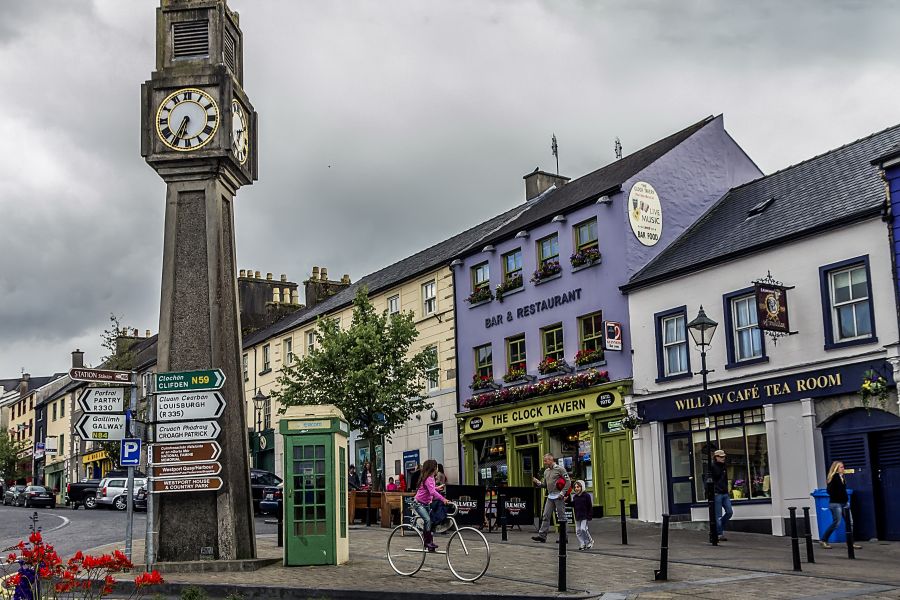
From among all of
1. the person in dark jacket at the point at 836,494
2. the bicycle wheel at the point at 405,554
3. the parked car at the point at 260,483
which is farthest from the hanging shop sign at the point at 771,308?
the parked car at the point at 260,483

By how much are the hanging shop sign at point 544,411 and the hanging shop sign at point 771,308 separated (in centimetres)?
603

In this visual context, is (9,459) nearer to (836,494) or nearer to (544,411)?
(544,411)

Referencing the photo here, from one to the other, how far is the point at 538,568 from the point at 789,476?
9542 millimetres

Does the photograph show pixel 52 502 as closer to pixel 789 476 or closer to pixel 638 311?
pixel 638 311

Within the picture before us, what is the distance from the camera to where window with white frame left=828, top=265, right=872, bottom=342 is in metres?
22.8

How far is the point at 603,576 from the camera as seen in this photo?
15.6m

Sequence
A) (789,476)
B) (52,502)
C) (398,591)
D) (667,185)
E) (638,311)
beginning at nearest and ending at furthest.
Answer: (398,591), (789,476), (638,311), (667,185), (52,502)

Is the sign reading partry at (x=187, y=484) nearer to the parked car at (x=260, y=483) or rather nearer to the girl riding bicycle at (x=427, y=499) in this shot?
the girl riding bicycle at (x=427, y=499)

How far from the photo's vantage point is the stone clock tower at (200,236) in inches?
658

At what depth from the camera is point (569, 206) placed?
3144 cm

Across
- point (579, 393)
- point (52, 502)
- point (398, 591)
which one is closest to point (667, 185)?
point (579, 393)

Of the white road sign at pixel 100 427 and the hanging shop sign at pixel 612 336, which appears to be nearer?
the white road sign at pixel 100 427

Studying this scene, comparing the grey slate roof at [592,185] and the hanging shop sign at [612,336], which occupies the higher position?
the grey slate roof at [592,185]

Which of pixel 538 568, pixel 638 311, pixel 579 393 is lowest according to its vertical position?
pixel 538 568
